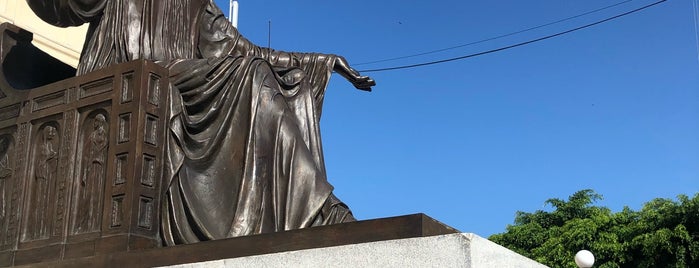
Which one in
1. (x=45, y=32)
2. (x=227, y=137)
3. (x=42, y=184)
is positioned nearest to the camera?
(x=227, y=137)

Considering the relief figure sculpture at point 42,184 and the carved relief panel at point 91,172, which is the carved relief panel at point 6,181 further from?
the carved relief panel at point 91,172

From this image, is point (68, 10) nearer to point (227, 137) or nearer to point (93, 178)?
point (93, 178)

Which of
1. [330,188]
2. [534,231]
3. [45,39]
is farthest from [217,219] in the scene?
[534,231]

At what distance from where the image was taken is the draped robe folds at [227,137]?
532 centimetres

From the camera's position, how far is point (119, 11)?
6289 millimetres

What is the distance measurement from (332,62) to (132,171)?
2.26 metres

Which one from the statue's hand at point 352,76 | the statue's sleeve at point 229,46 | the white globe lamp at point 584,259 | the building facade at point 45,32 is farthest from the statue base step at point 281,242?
the white globe lamp at point 584,259

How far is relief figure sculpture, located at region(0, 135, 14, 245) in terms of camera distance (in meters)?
5.91

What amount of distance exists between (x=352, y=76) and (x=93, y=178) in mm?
2335

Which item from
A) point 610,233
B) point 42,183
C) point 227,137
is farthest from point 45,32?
point 610,233

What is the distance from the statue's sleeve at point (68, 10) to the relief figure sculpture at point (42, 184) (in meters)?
0.99

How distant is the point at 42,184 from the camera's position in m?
5.75

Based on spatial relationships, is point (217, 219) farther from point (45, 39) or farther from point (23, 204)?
point (45, 39)

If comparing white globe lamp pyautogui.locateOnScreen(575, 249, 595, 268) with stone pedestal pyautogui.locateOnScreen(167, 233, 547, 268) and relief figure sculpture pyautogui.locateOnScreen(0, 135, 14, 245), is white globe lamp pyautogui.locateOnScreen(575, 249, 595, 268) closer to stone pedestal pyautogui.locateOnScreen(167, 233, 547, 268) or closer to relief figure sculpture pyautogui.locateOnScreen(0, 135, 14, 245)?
relief figure sculpture pyautogui.locateOnScreen(0, 135, 14, 245)
